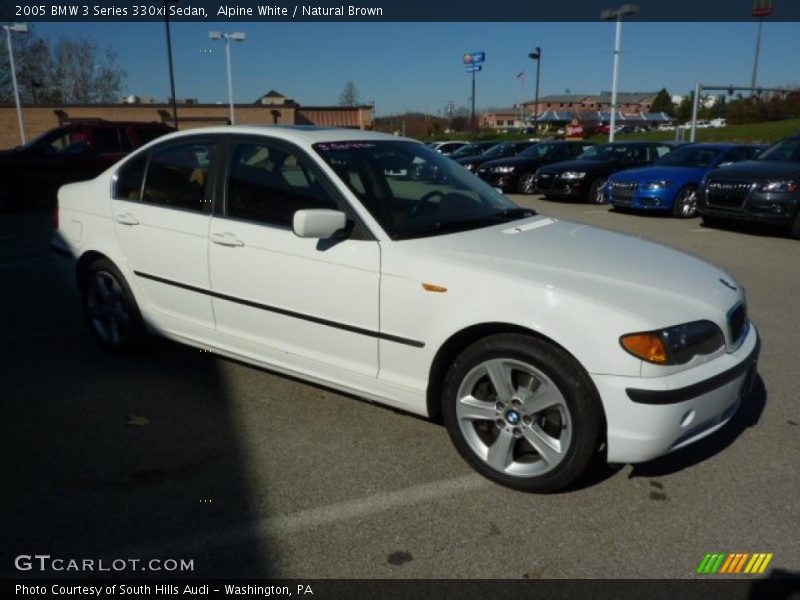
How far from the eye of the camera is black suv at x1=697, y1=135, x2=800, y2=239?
31.9ft

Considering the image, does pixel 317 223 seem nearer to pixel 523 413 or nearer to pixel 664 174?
pixel 523 413

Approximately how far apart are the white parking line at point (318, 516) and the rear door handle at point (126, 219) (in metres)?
2.43

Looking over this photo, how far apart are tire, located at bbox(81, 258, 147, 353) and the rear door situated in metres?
0.24

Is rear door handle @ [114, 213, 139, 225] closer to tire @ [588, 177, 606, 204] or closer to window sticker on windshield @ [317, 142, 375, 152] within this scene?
window sticker on windshield @ [317, 142, 375, 152]

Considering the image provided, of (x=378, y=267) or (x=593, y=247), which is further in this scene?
(x=593, y=247)

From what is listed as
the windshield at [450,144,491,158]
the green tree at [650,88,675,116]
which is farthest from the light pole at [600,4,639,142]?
the green tree at [650,88,675,116]

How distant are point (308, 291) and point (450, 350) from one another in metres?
0.87

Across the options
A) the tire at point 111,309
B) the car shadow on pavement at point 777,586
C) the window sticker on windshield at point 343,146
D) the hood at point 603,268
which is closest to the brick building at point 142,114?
the tire at point 111,309

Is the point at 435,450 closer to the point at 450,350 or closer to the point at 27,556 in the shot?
the point at 450,350

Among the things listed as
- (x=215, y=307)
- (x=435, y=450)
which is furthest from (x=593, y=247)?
(x=215, y=307)

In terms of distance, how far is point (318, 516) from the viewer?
2.89 meters

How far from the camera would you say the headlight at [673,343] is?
107 inches

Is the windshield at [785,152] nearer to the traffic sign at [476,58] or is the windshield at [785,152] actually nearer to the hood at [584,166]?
the hood at [584,166]

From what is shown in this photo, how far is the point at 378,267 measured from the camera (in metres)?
3.28
